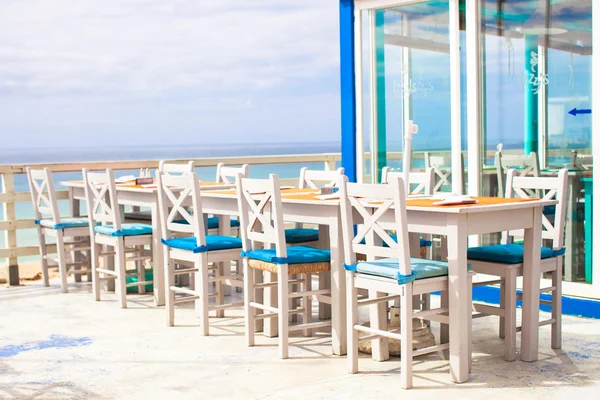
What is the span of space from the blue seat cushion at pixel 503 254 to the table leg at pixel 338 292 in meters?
0.72

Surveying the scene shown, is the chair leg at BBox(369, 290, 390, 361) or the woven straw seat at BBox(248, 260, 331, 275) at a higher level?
the woven straw seat at BBox(248, 260, 331, 275)

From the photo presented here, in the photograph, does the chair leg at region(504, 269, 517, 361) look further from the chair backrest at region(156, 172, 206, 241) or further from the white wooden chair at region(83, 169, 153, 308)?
the white wooden chair at region(83, 169, 153, 308)

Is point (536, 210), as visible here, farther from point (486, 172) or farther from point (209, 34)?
point (209, 34)

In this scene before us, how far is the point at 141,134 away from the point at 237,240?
1446 inches

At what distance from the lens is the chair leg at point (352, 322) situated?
4250 millimetres

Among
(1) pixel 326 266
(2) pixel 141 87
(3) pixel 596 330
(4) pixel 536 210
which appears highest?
(2) pixel 141 87

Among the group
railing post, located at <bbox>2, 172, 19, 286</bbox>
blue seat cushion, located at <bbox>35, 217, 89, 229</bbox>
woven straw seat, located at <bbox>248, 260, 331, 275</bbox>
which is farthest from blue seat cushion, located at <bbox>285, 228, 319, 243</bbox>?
railing post, located at <bbox>2, 172, 19, 286</bbox>

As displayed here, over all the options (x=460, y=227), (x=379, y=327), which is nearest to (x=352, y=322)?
(x=379, y=327)

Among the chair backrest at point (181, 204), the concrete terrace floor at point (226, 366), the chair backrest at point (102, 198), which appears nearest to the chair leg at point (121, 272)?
the chair backrest at point (102, 198)

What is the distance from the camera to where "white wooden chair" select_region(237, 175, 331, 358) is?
182 inches

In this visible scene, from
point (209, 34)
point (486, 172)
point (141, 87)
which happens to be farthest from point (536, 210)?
point (141, 87)

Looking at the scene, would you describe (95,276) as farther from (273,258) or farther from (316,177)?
(273,258)

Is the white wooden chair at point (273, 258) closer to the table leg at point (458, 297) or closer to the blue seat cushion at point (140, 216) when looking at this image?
the table leg at point (458, 297)

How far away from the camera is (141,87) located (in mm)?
40406
